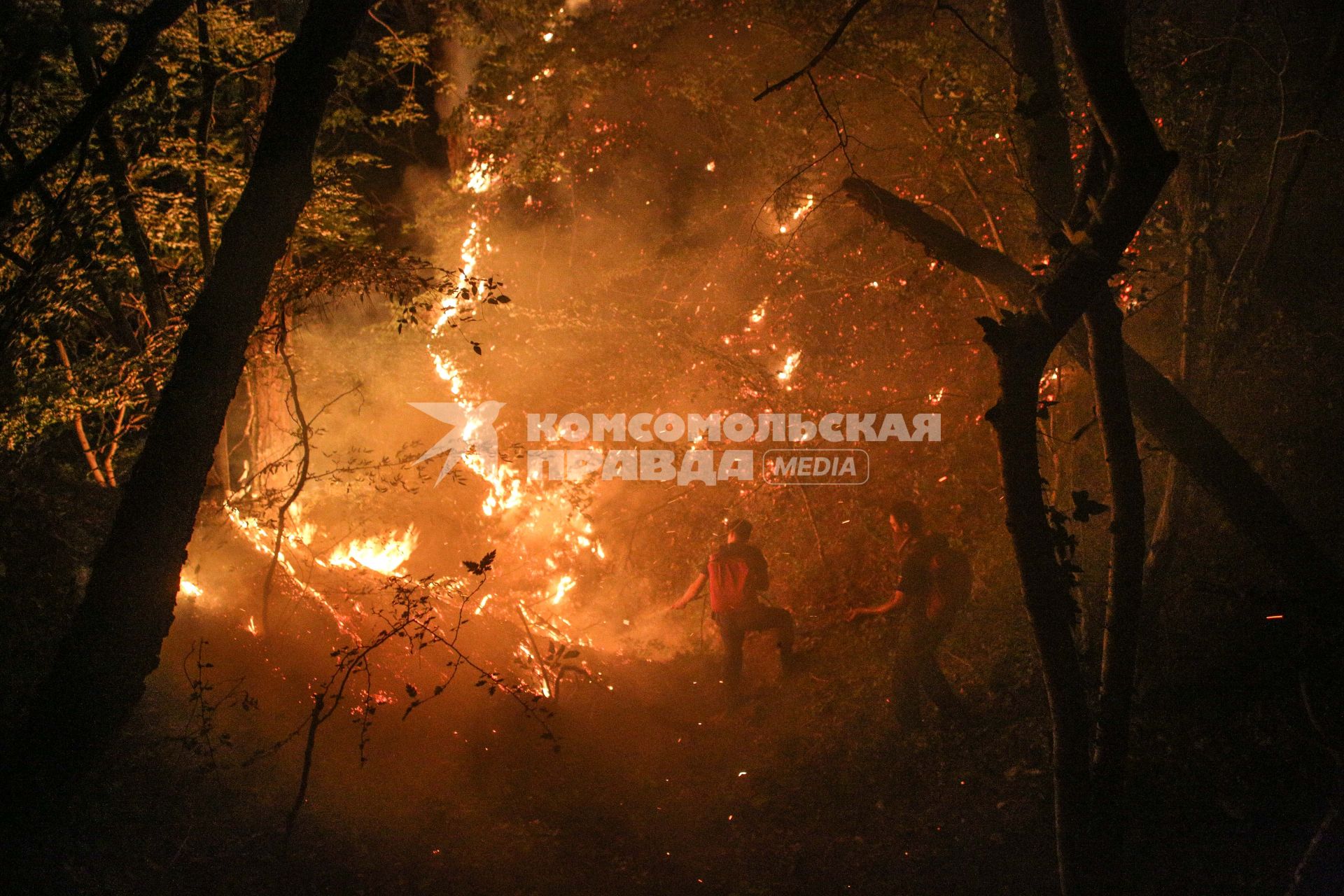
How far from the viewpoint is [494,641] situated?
7.96m

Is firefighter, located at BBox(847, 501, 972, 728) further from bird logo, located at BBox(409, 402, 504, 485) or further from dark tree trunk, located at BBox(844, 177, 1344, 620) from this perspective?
bird logo, located at BBox(409, 402, 504, 485)

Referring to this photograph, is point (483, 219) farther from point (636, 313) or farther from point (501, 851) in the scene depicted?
point (501, 851)

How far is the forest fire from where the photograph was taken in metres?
4.17

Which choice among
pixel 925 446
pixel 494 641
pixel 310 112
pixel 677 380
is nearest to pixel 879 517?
pixel 925 446

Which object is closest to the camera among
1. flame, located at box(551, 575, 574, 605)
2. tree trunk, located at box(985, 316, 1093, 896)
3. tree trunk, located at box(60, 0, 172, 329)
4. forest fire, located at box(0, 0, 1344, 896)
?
tree trunk, located at box(985, 316, 1093, 896)

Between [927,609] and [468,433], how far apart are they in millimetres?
10098

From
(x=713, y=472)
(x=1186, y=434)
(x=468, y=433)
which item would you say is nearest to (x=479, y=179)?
(x=468, y=433)

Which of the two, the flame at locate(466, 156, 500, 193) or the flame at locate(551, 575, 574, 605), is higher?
the flame at locate(466, 156, 500, 193)

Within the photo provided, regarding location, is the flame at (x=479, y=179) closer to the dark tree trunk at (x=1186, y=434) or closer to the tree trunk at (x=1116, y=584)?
the dark tree trunk at (x=1186, y=434)

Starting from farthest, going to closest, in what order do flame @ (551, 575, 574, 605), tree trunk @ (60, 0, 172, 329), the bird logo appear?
the bird logo → flame @ (551, 575, 574, 605) → tree trunk @ (60, 0, 172, 329)

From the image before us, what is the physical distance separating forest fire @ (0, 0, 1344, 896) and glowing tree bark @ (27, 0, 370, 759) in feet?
0.08

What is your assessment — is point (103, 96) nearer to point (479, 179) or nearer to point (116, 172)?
Answer: point (116, 172)

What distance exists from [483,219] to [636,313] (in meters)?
4.37

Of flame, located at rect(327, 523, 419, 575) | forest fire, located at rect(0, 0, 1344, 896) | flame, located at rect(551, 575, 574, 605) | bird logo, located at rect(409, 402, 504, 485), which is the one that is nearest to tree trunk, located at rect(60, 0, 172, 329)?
forest fire, located at rect(0, 0, 1344, 896)
